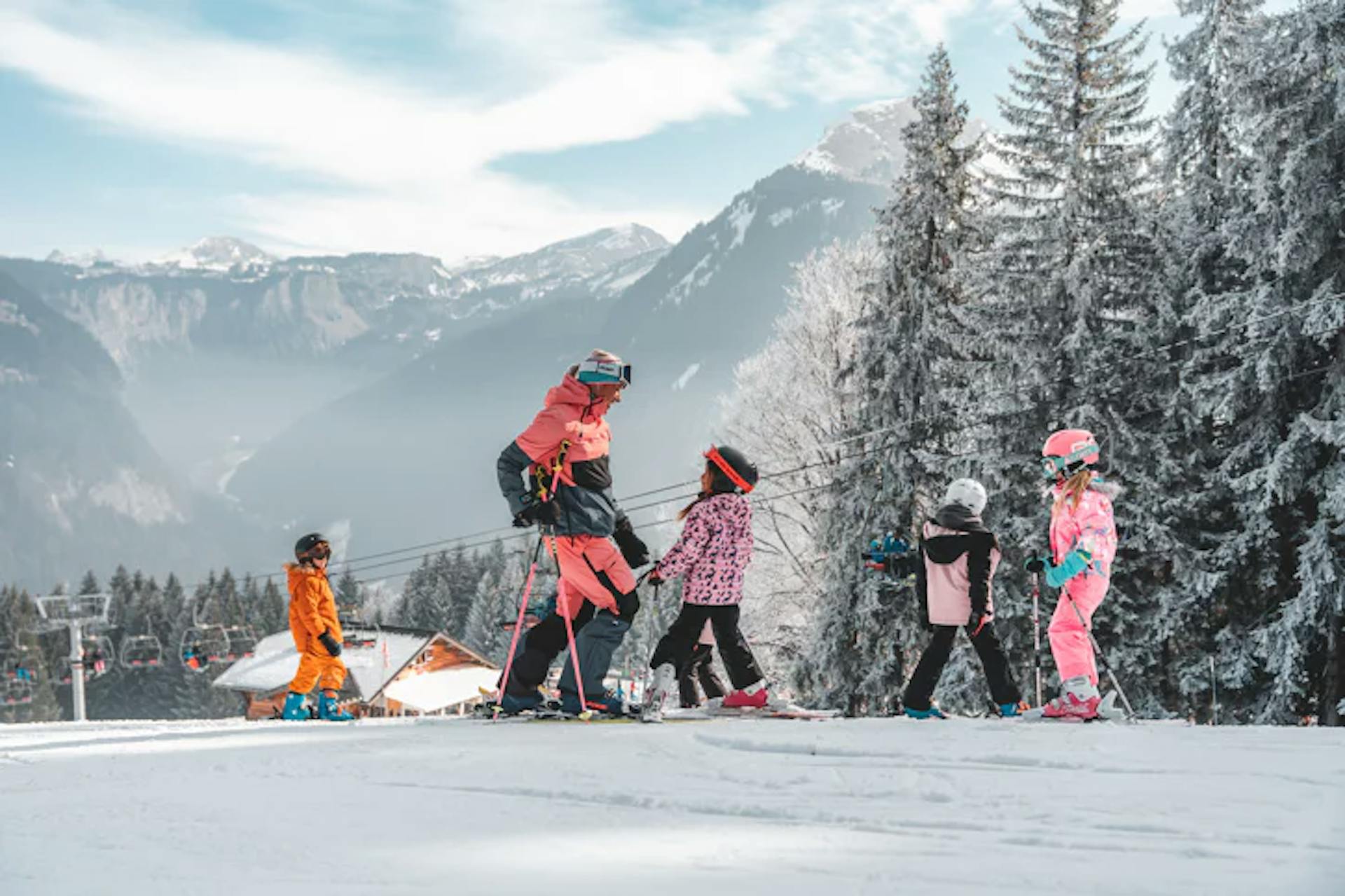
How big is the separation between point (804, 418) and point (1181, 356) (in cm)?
1006

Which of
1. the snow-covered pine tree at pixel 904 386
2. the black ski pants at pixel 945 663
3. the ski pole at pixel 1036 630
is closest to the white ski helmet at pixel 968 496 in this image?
the ski pole at pixel 1036 630

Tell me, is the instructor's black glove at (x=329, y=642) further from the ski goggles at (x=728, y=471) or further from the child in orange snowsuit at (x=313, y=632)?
the ski goggles at (x=728, y=471)

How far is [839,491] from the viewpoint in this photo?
20734 mm

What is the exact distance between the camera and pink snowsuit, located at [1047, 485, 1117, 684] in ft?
22.9

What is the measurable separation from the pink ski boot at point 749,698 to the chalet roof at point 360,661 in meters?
28.4

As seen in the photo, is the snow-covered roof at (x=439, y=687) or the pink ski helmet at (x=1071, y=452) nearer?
the pink ski helmet at (x=1071, y=452)

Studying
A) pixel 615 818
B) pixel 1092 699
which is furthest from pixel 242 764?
pixel 1092 699

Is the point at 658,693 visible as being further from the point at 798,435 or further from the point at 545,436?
the point at 798,435

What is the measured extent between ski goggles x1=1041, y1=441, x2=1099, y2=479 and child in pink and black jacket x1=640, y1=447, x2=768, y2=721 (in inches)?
84.5

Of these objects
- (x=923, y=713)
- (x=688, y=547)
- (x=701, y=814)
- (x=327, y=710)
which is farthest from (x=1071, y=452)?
(x=327, y=710)

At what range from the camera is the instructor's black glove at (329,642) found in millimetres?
9266

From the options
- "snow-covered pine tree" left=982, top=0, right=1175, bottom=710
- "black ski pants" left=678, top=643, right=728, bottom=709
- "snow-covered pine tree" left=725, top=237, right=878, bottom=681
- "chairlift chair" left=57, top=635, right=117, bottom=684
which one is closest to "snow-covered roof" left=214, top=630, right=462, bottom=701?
"chairlift chair" left=57, top=635, right=117, bottom=684

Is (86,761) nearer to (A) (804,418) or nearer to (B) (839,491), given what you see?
(B) (839,491)

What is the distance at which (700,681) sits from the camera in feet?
28.9
